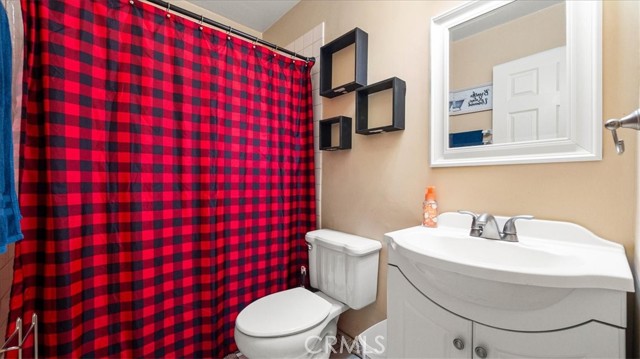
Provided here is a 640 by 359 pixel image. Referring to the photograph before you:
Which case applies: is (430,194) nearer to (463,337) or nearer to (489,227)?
(489,227)

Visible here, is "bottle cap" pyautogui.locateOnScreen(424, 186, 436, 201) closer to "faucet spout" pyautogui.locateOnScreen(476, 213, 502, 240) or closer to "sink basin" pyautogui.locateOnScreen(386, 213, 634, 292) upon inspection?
"sink basin" pyautogui.locateOnScreen(386, 213, 634, 292)

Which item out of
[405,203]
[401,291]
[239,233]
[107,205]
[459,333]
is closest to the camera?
[459,333]

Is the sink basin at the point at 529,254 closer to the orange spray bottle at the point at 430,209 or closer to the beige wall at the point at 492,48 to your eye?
the orange spray bottle at the point at 430,209

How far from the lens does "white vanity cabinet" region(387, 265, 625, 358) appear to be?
1.85 feet

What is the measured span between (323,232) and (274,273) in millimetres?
405

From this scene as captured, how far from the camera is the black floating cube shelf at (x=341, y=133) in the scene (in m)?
1.50

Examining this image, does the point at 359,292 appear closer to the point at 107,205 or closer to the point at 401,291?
the point at 401,291

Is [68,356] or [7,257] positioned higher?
[7,257]

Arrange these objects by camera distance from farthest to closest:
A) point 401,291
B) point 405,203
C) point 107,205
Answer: point 405,203 → point 107,205 → point 401,291

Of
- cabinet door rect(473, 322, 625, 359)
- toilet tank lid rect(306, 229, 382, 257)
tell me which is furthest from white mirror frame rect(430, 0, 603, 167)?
toilet tank lid rect(306, 229, 382, 257)

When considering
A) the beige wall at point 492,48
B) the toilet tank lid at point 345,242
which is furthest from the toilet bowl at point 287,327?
the beige wall at point 492,48

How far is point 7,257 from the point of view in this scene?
1.14m

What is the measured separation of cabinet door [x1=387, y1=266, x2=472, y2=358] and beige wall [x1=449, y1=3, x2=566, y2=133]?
0.69 meters

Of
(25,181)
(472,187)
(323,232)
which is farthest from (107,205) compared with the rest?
(472,187)
